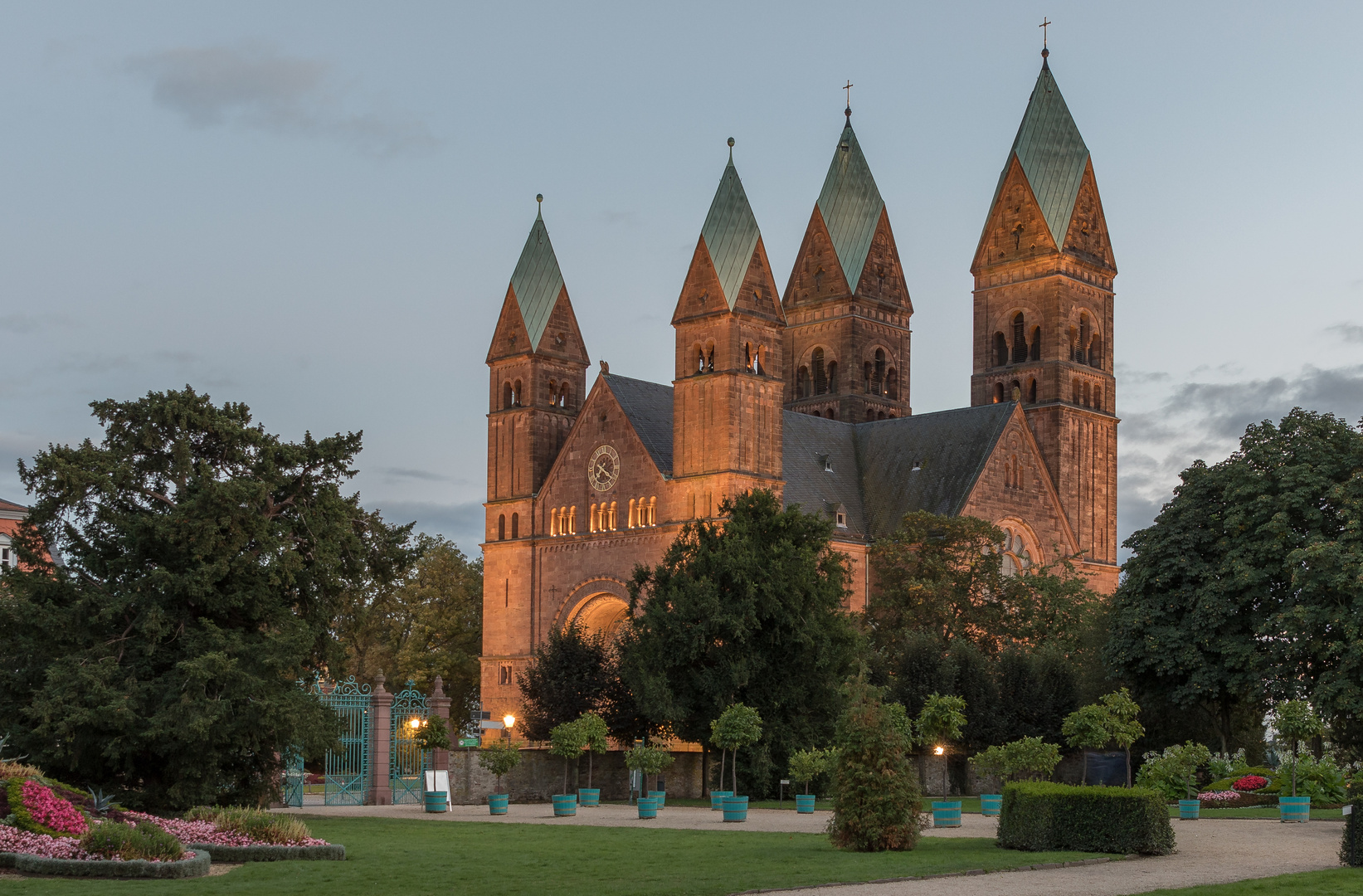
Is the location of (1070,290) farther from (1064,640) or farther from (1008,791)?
(1008,791)

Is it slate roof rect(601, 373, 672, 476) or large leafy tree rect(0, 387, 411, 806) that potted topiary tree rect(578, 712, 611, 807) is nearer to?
large leafy tree rect(0, 387, 411, 806)

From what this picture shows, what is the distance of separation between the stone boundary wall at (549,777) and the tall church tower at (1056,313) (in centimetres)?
3368

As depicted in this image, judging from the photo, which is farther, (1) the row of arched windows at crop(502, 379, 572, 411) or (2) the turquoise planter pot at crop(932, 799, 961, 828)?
(1) the row of arched windows at crop(502, 379, 572, 411)

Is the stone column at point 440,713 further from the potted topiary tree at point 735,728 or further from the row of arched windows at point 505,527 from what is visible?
the row of arched windows at point 505,527

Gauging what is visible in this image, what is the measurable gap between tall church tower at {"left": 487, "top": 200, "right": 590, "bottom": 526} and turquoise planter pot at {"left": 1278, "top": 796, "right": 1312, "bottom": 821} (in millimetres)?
44237

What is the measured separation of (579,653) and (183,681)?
72.0 feet

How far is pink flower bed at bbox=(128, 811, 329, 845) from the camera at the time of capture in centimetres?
2444

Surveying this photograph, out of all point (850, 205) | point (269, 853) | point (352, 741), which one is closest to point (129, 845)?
point (269, 853)

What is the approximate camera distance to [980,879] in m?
21.6

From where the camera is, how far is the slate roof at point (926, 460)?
71.2m

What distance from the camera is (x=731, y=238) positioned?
66.8 metres

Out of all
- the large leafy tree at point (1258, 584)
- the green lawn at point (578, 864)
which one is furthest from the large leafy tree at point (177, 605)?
the large leafy tree at point (1258, 584)

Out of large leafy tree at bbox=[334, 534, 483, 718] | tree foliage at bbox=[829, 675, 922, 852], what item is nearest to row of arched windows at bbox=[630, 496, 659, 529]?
large leafy tree at bbox=[334, 534, 483, 718]

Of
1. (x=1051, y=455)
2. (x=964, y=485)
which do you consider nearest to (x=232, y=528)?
(x=964, y=485)
